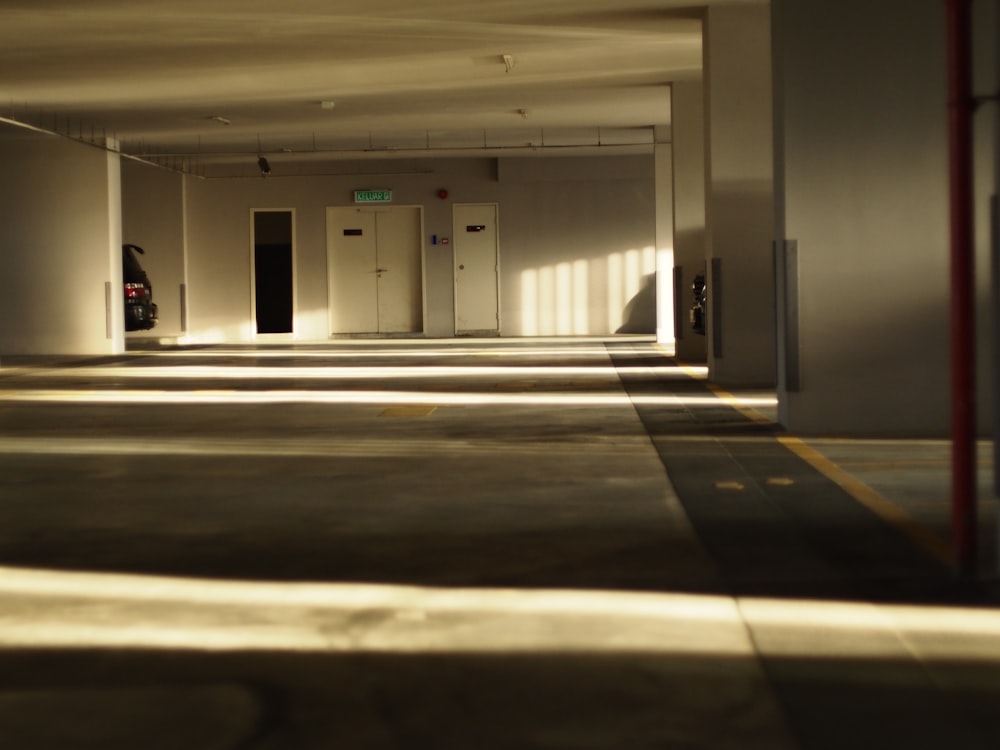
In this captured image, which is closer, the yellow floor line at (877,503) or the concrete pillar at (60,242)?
the yellow floor line at (877,503)

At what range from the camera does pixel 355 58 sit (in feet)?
44.6

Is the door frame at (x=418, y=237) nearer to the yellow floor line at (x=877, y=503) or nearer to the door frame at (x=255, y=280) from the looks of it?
the door frame at (x=255, y=280)

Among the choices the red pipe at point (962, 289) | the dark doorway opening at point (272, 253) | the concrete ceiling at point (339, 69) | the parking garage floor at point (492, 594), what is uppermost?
the concrete ceiling at point (339, 69)

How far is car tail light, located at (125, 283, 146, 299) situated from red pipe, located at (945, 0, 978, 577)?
1898 cm

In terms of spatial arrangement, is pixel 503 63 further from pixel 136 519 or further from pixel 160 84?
pixel 136 519

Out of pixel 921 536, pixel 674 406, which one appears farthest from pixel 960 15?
pixel 674 406

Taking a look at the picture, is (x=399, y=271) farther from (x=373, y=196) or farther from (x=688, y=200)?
(x=688, y=200)

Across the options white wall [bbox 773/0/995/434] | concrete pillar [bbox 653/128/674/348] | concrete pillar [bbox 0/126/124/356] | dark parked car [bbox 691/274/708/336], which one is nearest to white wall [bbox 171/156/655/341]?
concrete pillar [bbox 653/128/674/348]

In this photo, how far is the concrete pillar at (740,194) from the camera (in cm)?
1192

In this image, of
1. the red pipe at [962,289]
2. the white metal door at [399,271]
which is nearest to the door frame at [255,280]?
the white metal door at [399,271]

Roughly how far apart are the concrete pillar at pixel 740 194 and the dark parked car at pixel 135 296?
39.8 feet

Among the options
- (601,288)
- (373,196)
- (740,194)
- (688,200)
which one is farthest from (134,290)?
(740,194)

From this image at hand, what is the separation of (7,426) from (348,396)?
316 centimetres

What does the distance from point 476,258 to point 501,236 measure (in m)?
0.64
